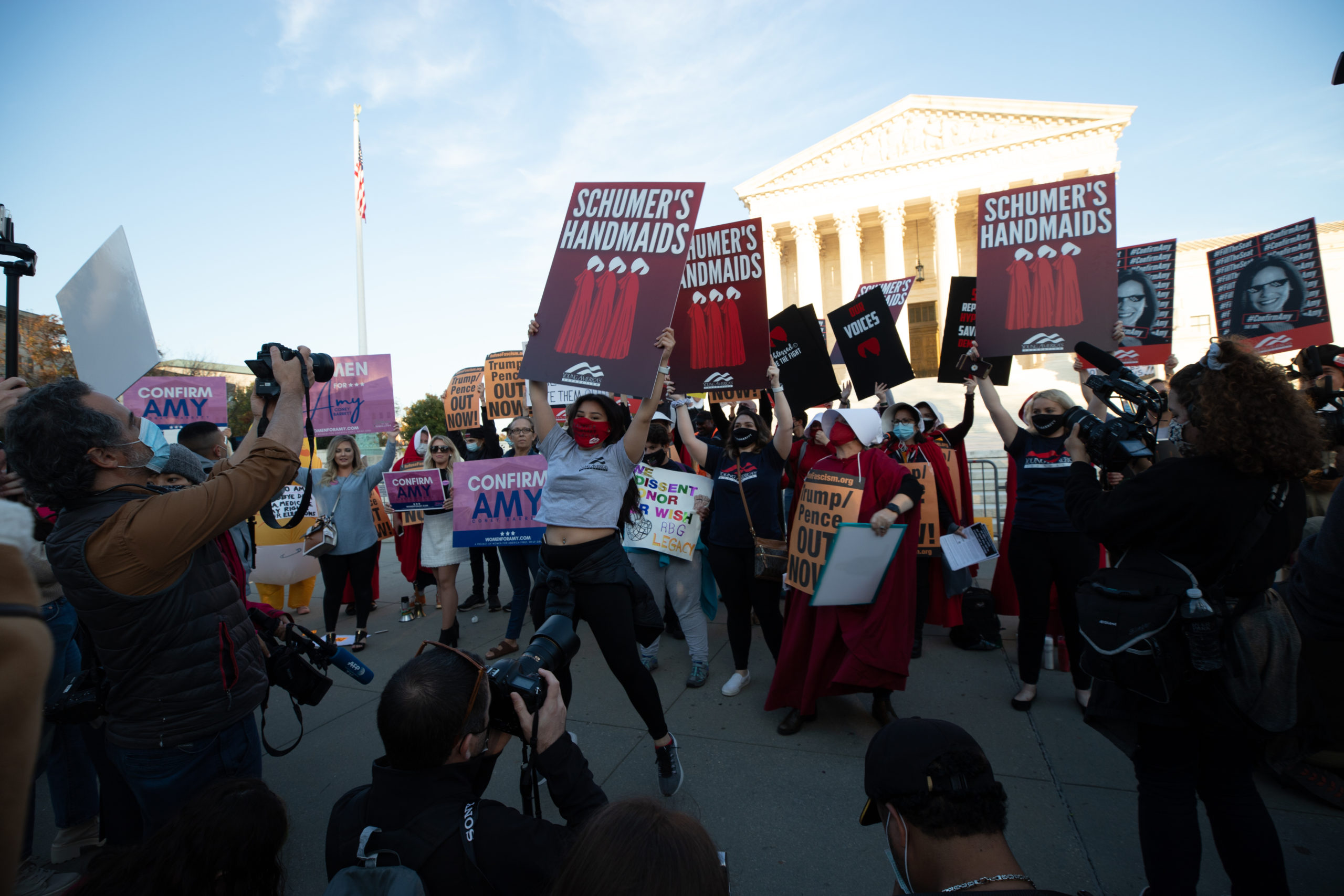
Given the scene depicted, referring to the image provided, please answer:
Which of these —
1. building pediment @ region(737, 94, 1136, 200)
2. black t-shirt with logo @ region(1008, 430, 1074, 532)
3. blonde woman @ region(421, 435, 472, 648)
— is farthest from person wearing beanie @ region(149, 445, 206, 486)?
building pediment @ region(737, 94, 1136, 200)

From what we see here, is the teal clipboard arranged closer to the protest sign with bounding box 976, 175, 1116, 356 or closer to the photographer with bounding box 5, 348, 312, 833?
the protest sign with bounding box 976, 175, 1116, 356

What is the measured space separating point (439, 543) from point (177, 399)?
467 centimetres

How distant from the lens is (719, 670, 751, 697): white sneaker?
169 inches

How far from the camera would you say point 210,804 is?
1.23 m

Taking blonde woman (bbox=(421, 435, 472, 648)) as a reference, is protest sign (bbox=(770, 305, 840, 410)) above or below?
above

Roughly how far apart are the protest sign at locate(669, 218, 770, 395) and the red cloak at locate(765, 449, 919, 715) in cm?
111

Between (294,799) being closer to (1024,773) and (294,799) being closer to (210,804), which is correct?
(210,804)

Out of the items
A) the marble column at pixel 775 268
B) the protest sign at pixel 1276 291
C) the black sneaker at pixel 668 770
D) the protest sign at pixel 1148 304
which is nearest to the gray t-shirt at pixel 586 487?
the black sneaker at pixel 668 770

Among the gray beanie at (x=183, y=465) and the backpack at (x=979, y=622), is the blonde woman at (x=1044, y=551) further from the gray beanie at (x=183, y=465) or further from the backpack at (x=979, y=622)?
the gray beanie at (x=183, y=465)

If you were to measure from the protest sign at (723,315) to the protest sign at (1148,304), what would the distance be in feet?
13.6

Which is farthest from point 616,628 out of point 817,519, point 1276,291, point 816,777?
point 1276,291

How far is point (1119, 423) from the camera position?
7.29 feet

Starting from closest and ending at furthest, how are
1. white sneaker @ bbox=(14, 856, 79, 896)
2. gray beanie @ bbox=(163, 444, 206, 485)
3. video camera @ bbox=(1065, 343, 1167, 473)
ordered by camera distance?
1. video camera @ bbox=(1065, 343, 1167, 473)
2. white sneaker @ bbox=(14, 856, 79, 896)
3. gray beanie @ bbox=(163, 444, 206, 485)

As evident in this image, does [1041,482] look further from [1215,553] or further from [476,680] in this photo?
[476,680]
